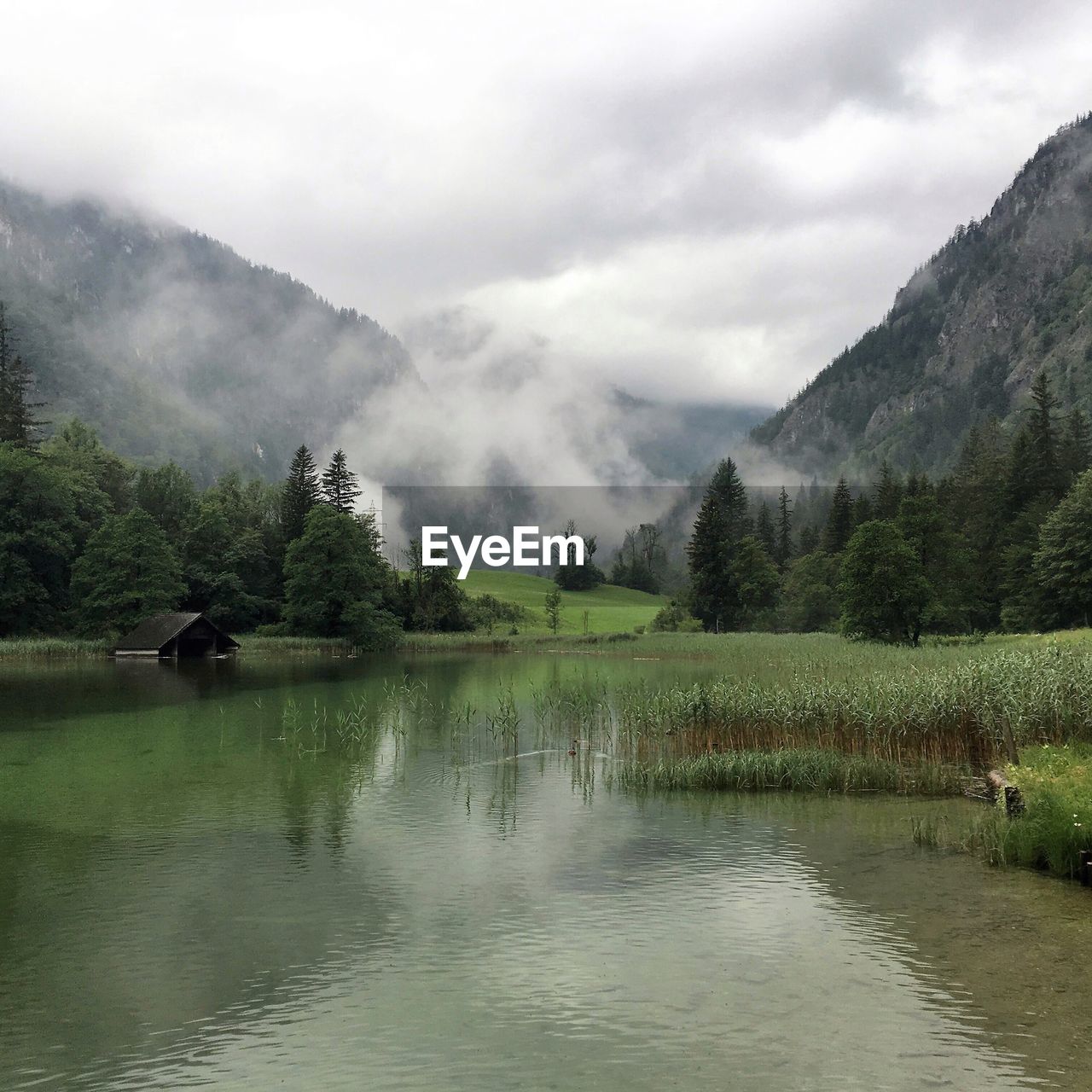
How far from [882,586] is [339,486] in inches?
2546

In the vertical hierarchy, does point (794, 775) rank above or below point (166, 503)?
below

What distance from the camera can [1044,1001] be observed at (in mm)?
10305

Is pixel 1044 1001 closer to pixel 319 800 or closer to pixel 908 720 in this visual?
pixel 908 720

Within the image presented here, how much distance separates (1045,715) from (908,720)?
286 centimetres

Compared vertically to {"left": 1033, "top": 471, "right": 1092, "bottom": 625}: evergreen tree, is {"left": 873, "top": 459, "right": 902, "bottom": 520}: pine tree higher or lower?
higher

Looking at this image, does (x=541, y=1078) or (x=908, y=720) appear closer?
(x=541, y=1078)

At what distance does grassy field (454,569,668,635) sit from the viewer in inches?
4943

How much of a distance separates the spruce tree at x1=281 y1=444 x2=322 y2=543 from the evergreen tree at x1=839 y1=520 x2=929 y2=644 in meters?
59.1

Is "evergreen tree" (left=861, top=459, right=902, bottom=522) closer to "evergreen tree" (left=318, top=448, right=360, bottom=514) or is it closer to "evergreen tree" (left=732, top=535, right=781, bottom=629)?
"evergreen tree" (left=732, top=535, right=781, bottom=629)

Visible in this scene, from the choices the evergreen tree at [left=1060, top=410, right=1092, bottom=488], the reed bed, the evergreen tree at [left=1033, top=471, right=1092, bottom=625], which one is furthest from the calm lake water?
the evergreen tree at [left=1060, top=410, right=1092, bottom=488]

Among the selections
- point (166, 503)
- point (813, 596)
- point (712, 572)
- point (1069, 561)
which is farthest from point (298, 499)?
point (1069, 561)

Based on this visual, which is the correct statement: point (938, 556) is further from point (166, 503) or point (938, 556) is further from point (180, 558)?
point (166, 503)

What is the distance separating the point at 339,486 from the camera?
11094 centimetres

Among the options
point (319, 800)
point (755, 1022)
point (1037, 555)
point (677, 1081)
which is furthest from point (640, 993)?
point (1037, 555)
